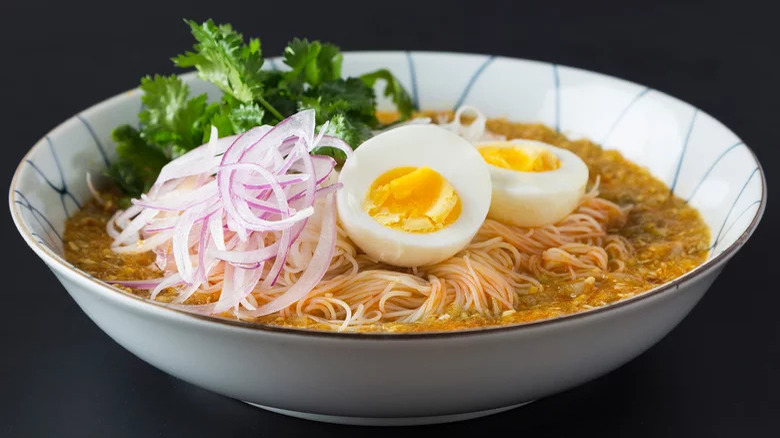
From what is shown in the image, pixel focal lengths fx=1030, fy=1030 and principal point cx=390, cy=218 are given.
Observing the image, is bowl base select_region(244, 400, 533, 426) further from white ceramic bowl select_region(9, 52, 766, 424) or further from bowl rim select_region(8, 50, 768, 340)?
bowl rim select_region(8, 50, 768, 340)

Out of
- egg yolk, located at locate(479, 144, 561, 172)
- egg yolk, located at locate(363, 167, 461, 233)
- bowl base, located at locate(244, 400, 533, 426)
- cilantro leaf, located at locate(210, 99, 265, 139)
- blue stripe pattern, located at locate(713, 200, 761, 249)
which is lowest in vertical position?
bowl base, located at locate(244, 400, 533, 426)

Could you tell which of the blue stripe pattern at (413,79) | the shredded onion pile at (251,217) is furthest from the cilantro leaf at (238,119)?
the blue stripe pattern at (413,79)

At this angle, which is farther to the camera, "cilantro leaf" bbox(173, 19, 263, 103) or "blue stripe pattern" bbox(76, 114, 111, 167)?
"blue stripe pattern" bbox(76, 114, 111, 167)

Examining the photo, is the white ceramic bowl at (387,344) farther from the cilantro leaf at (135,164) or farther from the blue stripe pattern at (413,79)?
the blue stripe pattern at (413,79)

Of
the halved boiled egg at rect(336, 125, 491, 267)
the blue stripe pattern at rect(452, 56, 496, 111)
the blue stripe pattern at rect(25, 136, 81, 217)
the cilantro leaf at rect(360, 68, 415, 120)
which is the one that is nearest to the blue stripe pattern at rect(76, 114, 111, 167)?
the blue stripe pattern at rect(25, 136, 81, 217)

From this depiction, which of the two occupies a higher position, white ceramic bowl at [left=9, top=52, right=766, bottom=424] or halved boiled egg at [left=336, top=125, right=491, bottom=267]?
halved boiled egg at [left=336, top=125, right=491, bottom=267]

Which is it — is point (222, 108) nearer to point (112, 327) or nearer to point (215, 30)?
point (215, 30)

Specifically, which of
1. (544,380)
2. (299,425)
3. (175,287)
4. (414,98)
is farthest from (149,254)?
(414,98)
